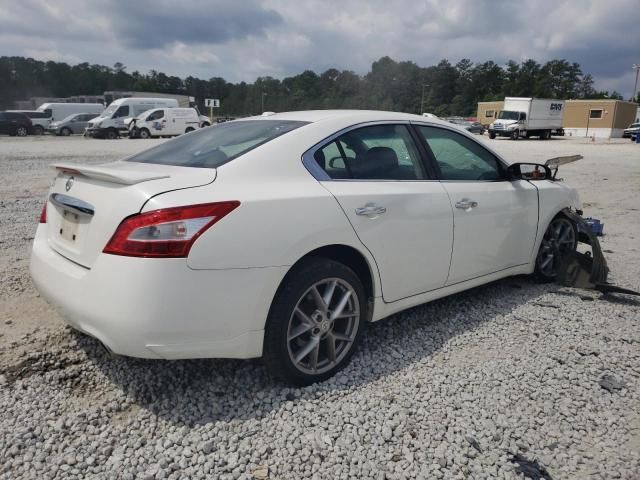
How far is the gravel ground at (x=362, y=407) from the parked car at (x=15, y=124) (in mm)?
34833

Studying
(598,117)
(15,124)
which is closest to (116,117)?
(15,124)

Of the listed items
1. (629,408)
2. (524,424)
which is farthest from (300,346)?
(629,408)

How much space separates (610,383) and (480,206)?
1423mm

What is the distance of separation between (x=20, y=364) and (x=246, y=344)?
59.7 inches

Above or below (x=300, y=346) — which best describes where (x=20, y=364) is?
below

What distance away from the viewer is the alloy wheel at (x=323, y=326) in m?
2.79

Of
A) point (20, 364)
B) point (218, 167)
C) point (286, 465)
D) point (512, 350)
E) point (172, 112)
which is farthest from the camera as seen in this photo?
point (172, 112)

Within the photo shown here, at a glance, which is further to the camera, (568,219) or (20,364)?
(568,219)

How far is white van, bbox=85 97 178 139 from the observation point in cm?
3039

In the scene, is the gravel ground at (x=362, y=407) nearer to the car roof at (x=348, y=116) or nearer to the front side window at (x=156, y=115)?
the car roof at (x=348, y=116)

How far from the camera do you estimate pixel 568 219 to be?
4781 mm

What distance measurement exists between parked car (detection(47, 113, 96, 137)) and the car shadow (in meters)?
35.9

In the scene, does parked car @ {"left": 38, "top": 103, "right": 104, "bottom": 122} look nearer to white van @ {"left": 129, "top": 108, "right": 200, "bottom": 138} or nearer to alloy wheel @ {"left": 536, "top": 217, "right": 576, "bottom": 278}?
white van @ {"left": 129, "top": 108, "right": 200, "bottom": 138}

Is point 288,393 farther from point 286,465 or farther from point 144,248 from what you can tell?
point 144,248
